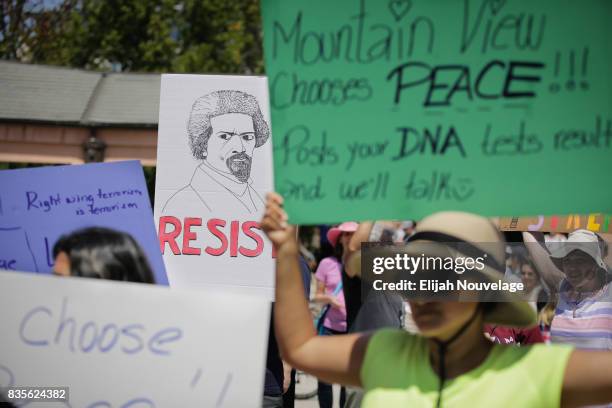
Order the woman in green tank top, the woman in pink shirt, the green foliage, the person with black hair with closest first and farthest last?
the woman in green tank top, the person with black hair, the woman in pink shirt, the green foliage

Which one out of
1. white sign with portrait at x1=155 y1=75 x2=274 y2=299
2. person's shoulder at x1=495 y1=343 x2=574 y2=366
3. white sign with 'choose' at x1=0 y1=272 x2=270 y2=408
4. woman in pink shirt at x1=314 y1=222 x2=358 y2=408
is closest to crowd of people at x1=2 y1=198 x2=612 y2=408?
person's shoulder at x1=495 y1=343 x2=574 y2=366

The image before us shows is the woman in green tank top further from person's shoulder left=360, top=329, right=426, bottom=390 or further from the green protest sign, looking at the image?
the green protest sign

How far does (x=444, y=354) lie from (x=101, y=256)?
3.96ft

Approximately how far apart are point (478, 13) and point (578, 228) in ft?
10.6

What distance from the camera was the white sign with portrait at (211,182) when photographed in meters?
3.83

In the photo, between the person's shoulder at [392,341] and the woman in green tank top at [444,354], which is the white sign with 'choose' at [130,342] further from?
the person's shoulder at [392,341]

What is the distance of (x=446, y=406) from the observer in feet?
6.55

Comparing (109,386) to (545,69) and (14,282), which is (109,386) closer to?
(14,282)

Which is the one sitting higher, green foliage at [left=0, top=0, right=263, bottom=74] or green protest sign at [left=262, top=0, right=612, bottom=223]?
green foliage at [left=0, top=0, right=263, bottom=74]

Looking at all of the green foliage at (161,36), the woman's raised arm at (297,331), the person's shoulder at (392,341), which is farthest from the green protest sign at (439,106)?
the green foliage at (161,36)

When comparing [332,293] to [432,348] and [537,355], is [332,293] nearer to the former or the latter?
[432,348]

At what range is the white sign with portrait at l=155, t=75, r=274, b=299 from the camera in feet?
12.6

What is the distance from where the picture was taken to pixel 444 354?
2.09m

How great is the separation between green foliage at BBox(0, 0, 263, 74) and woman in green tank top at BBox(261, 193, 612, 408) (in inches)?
773
